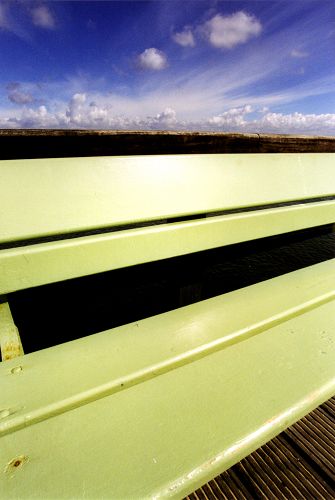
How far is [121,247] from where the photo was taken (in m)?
1.00

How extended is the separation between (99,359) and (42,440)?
8.6 inches

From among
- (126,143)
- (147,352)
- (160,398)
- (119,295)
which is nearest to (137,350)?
(147,352)

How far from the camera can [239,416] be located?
560 millimetres

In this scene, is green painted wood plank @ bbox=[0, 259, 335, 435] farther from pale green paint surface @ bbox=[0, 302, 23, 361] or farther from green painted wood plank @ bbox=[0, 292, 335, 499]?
pale green paint surface @ bbox=[0, 302, 23, 361]

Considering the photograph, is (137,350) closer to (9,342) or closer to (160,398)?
(160,398)

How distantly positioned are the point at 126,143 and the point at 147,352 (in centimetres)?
70

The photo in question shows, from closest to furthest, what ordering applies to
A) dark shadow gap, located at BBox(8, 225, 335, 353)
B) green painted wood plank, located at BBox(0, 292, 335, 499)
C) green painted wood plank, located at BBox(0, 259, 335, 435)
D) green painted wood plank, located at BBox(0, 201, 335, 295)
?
green painted wood plank, located at BBox(0, 292, 335, 499) → green painted wood plank, located at BBox(0, 259, 335, 435) → green painted wood plank, located at BBox(0, 201, 335, 295) → dark shadow gap, located at BBox(8, 225, 335, 353)

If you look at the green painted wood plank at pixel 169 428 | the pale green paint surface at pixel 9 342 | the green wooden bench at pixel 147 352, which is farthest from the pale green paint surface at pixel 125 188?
the green painted wood plank at pixel 169 428

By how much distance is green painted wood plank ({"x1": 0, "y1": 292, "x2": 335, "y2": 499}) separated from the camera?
1.52 ft

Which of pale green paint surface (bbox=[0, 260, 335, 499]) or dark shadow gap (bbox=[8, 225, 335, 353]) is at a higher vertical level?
pale green paint surface (bbox=[0, 260, 335, 499])

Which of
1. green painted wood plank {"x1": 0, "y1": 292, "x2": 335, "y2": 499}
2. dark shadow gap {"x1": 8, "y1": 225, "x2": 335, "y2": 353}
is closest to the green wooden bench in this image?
green painted wood plank {"x1": 0, "y1": 292, "x2": 335, "y2": 499}

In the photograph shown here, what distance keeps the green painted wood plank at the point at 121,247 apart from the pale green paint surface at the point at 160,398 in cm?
23

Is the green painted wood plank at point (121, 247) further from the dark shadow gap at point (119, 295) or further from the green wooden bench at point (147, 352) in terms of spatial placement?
the dark shadow gap at point (119, 295)

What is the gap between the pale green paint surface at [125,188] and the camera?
89cm
